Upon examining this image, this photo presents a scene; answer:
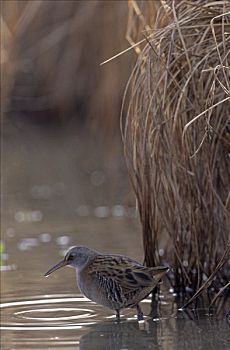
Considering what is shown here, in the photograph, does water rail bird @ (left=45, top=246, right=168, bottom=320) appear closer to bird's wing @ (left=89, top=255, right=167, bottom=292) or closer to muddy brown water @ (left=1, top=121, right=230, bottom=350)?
bird's wing @ (left=89, top=255, right=167, bottom=292)

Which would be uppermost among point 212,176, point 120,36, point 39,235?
point 120,36

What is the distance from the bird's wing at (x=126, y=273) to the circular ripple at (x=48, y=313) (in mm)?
213

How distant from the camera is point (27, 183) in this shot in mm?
11578

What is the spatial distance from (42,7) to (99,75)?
3.51 feet

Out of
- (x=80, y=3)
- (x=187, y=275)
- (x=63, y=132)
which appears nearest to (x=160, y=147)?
(x=187, y=275)

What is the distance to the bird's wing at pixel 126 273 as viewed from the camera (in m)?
5.51

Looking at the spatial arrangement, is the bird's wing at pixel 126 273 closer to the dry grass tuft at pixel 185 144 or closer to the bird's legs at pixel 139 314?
the bird's legs at pixel 139 314

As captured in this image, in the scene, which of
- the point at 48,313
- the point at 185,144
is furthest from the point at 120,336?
the point at 185,144

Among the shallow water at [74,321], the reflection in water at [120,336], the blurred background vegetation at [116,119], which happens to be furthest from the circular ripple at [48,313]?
the blurred background vegetation at [116,119]

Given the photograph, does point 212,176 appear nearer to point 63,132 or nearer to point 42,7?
point 42,7

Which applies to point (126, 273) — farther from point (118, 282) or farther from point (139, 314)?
point (139, 314)

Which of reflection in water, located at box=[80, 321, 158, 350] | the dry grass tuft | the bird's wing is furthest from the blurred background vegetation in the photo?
reflection in water, located at box=[80, 321, 158, 350]

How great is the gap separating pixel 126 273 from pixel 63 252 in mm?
1825

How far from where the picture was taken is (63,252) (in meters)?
7.36
